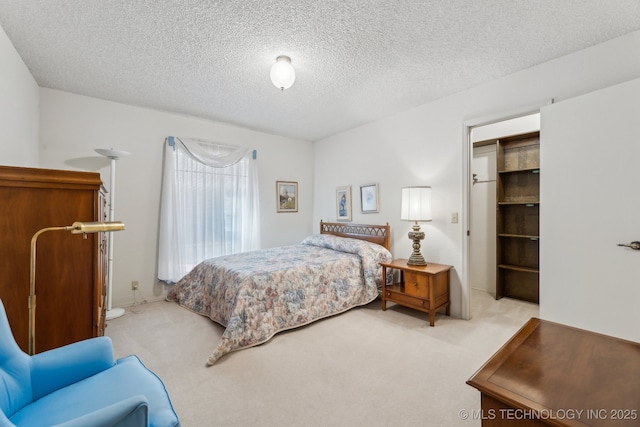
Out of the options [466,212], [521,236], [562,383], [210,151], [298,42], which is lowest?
[562,383]

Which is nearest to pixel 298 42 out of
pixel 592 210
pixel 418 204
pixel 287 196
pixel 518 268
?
pixel 418 204

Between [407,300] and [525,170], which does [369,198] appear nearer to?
[407,300]

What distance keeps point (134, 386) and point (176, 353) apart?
1.35m

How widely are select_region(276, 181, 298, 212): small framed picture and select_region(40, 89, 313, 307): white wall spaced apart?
102 cm

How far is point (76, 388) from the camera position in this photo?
1.16m

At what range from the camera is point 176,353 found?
2.35 metres

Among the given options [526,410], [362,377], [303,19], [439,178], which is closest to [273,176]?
[439,178]

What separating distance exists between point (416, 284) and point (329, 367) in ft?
4.66

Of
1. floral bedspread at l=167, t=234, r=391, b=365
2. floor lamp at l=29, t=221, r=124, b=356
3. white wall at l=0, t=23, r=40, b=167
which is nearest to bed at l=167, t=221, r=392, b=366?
floral bedspread at l=167, t=234, r=391, b=365

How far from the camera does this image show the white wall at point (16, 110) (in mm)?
2076

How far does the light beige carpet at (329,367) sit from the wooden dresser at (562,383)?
81cm

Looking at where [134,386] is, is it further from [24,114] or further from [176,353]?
[24,114]

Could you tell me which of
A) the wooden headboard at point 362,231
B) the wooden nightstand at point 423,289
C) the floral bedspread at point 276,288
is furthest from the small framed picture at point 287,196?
the wooden nightstand at point 423,289

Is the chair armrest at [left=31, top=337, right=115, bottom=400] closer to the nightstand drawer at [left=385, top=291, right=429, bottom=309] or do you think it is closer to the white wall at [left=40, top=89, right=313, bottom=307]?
the white wall at [left=40, top=89, right=313, bottom=307]
